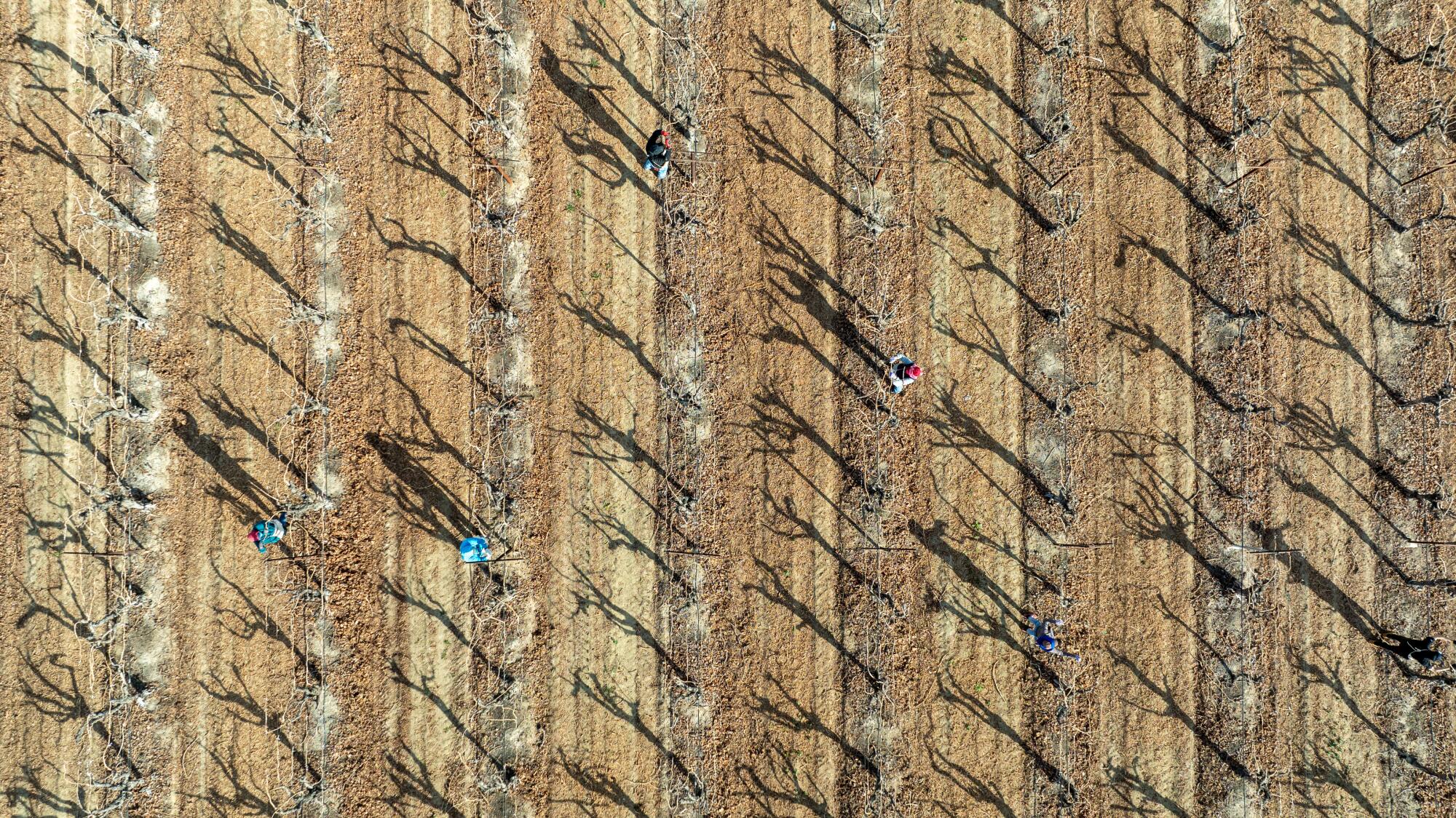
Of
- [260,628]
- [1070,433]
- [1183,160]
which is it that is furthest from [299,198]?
[1183,160]

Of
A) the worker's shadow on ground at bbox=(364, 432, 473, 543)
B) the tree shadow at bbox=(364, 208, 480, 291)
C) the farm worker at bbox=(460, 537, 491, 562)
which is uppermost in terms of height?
the tree shadow at bbox=(364, 208, 480, 291)

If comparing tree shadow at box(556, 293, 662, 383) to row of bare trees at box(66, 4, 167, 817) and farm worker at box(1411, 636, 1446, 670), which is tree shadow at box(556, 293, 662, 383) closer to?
row of bare trees at box(66, 4, 167, 817)

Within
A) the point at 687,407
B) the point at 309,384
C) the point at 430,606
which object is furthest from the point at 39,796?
the point at 687,407

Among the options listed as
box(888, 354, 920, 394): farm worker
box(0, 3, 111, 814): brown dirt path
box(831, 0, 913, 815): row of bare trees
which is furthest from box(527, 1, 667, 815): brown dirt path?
box(0, 3, 111, 814): brown dirt path

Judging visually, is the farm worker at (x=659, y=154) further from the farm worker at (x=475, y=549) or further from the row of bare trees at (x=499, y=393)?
the farm worker at (x=475, y=549)

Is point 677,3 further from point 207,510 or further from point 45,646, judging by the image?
point 45,646
